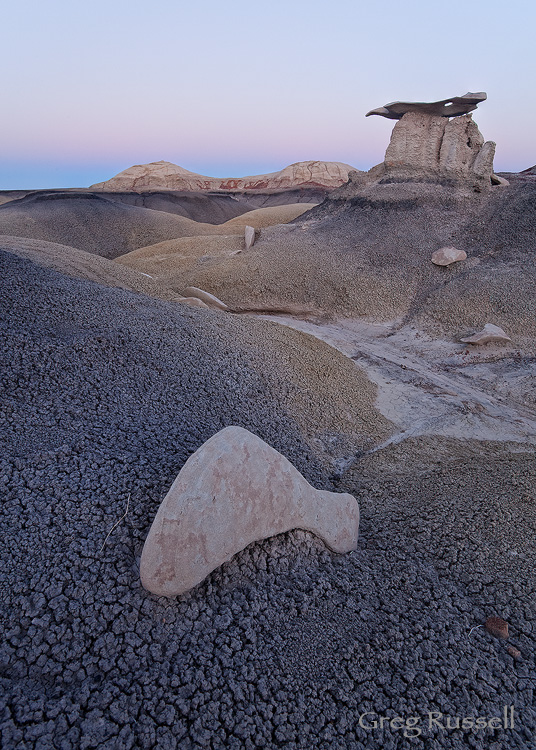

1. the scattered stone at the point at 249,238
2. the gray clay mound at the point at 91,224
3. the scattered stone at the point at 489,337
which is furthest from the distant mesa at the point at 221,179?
the scattered stone at the point at 489,337

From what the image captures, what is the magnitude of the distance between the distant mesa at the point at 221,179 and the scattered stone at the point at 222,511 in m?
47.9

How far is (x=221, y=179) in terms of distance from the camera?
Result: 2090 inches

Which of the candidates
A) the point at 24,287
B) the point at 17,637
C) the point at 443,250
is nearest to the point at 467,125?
the point at 443,250

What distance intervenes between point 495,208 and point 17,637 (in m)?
17.0

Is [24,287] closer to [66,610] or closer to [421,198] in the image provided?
[66,610]

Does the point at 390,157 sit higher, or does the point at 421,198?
the point at 390,157

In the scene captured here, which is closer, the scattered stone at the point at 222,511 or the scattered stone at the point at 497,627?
the scattered stone at the point at 222,511

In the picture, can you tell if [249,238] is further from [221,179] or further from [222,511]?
[221,179]

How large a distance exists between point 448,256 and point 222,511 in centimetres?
1294

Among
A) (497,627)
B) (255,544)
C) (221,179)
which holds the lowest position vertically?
(497,627)

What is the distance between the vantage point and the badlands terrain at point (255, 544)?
8.11ft

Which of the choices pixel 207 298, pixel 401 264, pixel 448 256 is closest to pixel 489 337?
pixel 448 256

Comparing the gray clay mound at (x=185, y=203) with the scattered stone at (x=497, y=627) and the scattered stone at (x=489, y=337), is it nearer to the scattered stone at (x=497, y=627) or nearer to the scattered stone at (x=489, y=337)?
the scattered stone at (x=489, y=337)

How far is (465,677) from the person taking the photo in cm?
285
